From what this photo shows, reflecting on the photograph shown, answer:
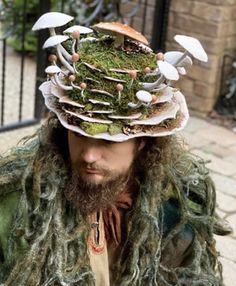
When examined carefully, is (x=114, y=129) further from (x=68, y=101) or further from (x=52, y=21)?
(x=52, y=21)

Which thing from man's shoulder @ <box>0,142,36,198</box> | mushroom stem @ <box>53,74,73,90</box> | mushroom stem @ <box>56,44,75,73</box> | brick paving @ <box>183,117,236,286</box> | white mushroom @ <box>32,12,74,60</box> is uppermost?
white mushroom @ <box>32,12,74,60</box>

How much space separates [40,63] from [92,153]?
3.08 m

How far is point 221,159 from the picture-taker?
15.8 feet

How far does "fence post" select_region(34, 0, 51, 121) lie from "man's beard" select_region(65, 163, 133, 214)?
9.06 feet

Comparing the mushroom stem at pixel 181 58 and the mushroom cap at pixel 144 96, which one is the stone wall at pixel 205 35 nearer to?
the mushroom stem at pixel 181 58

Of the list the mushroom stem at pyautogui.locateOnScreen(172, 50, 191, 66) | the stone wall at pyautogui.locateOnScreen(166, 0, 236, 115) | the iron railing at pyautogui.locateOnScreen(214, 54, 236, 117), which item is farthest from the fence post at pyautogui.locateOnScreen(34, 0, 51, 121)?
the mushroom stem at pyautogui.locateOnScreen(172, 50, 191, 66)

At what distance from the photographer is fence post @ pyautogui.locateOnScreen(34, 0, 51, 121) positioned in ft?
15.3

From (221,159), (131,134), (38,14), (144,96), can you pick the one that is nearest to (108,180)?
(131,134)

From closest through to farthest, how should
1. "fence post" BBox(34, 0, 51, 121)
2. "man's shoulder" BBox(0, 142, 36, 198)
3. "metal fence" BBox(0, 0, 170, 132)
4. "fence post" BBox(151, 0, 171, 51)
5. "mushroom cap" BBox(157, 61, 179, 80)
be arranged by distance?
"mushroom cap" BBox(157, 61, 179, 80)
"man's shoulder" BBox(0, 142, 36, 198)
"fence post" BBox(34, 0, 51, 121)
"metal fence" BBox(0, 0, 170, 132)
"fence post" BBox(151, 0, 171, 51)

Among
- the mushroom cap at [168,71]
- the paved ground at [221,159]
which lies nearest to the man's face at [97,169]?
the mushroom cap at [168,71]

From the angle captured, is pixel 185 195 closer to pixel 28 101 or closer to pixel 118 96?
pixel 118 96

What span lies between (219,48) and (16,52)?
2.02 m

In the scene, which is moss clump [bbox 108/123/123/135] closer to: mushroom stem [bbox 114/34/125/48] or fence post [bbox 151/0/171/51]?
mushroom stem [bbox 114/34/125/48]

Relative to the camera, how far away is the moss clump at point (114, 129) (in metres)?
1.81
